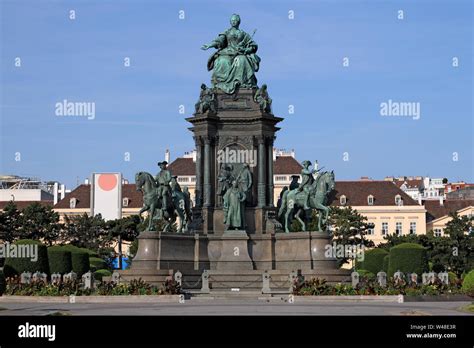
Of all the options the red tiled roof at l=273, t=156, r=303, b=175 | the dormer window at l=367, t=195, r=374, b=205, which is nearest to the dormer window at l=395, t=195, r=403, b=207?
the dormer window at l=367, t=195, r=374, b=205

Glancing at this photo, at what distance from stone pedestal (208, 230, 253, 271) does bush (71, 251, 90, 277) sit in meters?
16.6

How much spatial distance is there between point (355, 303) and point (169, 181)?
1519 cm

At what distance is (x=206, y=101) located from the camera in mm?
53344

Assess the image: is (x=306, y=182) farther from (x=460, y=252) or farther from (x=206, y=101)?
(x=460, y=252)

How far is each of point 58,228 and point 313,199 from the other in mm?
51697

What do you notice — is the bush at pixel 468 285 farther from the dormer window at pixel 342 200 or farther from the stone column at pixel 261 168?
the dormer window at pixel 342 200

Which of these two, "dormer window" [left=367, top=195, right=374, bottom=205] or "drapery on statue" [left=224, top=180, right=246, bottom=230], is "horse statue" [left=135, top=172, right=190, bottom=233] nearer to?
"drapery on statue" [left=224, top=180, right=246, bottom=230]

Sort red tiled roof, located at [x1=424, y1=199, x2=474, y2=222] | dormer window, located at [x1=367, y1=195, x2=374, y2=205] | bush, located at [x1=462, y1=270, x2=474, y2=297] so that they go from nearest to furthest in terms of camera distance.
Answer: bush, located at [x1=462, y1=270, x2=474, y2=297] < dormer window, located at [x1=367, y1=195, x2=374, y2=205] < red tiled roof, located at [x1=424, y1=199, x2=474, y2=222]

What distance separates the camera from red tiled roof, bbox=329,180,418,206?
140 m

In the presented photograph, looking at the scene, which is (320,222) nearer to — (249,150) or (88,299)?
(249,150)
